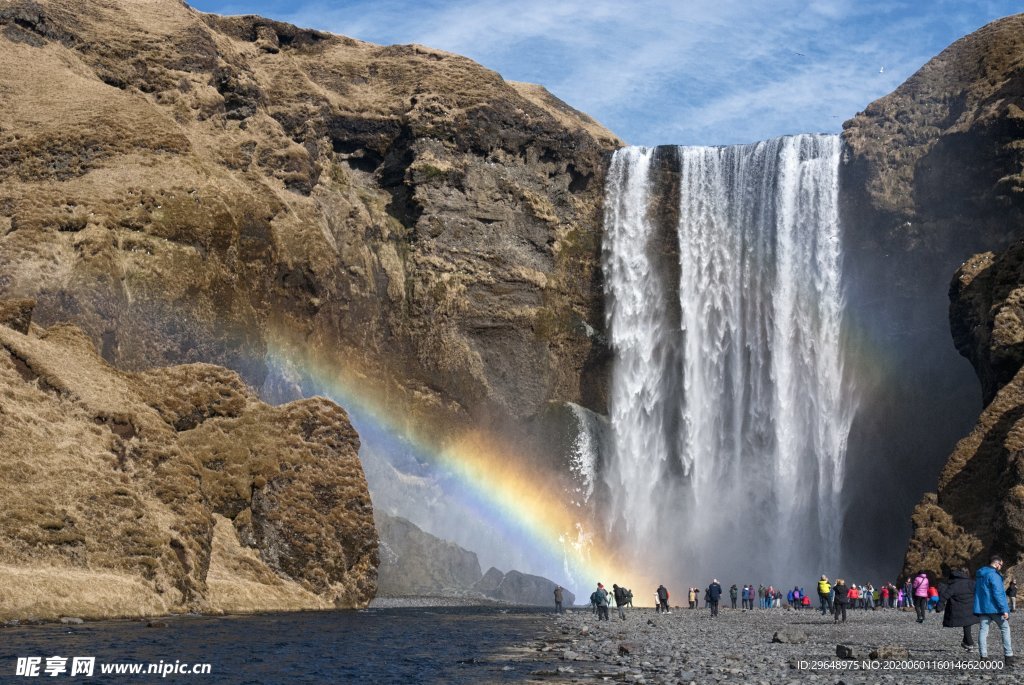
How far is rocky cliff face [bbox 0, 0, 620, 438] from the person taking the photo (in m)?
64.8

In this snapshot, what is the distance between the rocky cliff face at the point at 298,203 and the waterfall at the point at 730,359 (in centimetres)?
359

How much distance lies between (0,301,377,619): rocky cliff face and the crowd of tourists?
11428 mm

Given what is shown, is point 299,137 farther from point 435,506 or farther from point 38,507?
point 38,507

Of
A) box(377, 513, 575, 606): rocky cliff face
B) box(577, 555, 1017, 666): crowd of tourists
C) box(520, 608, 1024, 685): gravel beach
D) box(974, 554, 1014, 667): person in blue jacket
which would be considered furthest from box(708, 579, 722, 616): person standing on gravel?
box(974, 554, 1014, 667): person in blue jacket

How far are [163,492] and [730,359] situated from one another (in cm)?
4491

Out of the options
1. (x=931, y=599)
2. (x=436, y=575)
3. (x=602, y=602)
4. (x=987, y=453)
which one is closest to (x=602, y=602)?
(x=602, y=602)

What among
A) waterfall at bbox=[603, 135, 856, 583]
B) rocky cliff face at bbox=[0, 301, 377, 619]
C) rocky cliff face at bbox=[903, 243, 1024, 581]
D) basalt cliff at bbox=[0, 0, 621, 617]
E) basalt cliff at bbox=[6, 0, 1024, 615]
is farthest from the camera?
waterfall at bbox=[603, 135, 856, 583]

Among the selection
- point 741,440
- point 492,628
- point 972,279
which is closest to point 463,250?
point 741,440

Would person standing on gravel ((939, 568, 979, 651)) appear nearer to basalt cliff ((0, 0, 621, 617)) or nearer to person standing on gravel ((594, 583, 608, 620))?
A: person standing on gravel ((594, 583, 608, 620))

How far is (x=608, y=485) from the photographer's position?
267 feet

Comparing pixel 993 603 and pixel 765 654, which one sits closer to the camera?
pixel 993 603

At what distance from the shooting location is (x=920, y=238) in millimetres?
74125

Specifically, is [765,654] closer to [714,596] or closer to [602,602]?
[602,602]

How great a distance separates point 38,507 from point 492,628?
Answer: 592 inches
